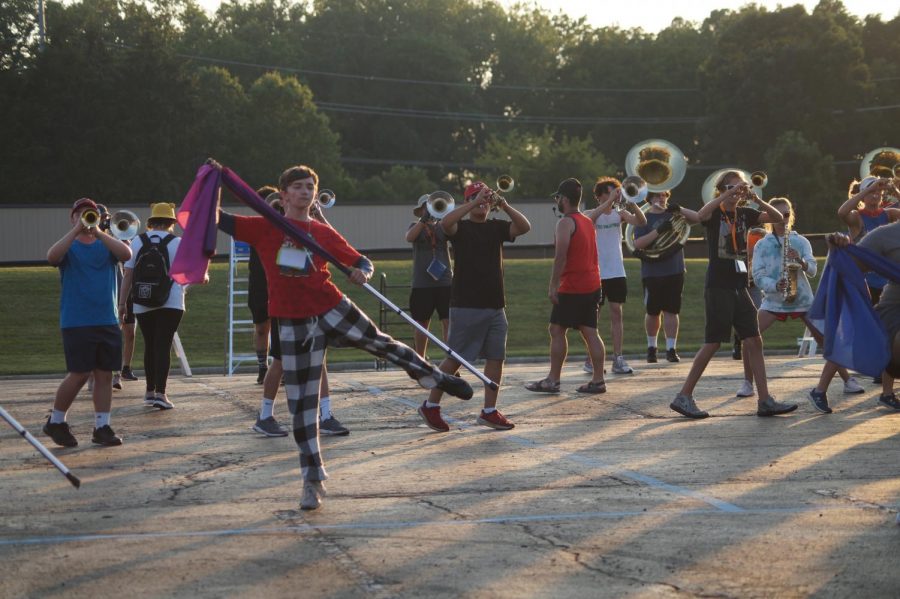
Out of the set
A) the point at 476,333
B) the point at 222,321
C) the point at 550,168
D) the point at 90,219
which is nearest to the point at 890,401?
the point at 476,333

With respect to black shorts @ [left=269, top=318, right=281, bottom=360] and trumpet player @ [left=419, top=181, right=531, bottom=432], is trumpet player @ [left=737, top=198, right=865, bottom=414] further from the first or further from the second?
black shorts @ [left=269, top=318, right=281, bottom=360]

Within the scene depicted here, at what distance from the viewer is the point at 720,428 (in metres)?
11.6

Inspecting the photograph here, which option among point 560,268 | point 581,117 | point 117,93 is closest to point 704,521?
point 560,268

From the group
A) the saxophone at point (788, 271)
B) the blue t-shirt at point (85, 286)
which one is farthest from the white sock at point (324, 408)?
the saxophone at point (788, 271)

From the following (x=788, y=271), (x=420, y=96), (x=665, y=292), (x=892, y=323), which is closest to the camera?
(x=892, y=323)

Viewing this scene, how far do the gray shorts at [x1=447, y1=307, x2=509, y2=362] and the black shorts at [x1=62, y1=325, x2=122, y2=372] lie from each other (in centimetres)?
258

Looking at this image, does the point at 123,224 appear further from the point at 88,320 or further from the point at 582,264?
the point at 582,264

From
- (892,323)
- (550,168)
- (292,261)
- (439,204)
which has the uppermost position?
(439,204)

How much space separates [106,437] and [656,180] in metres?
8.94

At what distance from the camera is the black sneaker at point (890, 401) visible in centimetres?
1273

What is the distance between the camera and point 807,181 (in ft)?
210

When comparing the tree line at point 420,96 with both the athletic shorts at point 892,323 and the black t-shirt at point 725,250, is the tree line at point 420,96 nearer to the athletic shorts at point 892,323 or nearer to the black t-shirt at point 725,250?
the black t-shirt at point 725,250

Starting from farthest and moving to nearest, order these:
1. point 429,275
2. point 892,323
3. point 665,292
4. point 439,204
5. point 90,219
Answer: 1. point 665,292
2. point 429,275
3. point 439,204
4. point 90,219
5. point 892,323

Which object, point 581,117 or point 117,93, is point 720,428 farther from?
point 581,117
